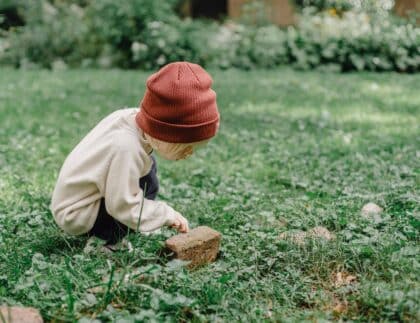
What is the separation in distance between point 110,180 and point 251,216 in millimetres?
879

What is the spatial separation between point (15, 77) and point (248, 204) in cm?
626

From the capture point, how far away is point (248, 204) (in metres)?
3.48

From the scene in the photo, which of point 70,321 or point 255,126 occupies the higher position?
point 70,321

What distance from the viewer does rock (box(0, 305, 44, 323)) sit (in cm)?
189

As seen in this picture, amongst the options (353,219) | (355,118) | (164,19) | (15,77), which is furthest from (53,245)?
(164,19)

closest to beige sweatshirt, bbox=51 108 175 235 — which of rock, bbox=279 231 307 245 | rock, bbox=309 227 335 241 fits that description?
rock, bbox=279 231 307 245

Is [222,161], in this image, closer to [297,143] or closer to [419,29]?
[297,143]

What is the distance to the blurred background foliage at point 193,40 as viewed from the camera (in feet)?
33.2

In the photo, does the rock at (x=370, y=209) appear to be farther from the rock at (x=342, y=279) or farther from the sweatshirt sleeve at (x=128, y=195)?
the sweatshirt sleeve at (x=128, y=195)

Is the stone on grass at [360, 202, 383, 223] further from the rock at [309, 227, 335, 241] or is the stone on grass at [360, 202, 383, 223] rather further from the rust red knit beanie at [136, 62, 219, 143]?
the rust red knit beanie at [136, 62, 219, 143]

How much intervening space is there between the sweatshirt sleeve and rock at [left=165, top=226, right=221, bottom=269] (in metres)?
0.18

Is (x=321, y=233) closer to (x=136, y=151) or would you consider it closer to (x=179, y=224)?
(x=179, y=224)

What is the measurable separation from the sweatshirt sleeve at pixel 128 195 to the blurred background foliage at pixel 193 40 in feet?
23.8

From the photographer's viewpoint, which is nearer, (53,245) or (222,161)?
(53,245)
